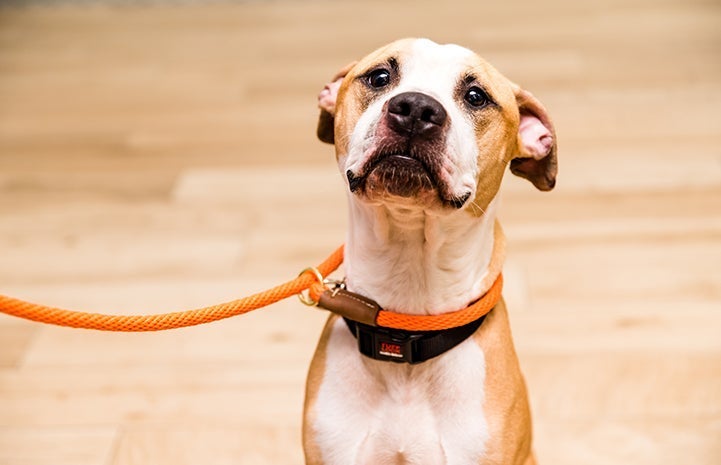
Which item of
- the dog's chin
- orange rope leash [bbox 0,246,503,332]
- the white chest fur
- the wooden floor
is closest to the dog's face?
the dog's chin

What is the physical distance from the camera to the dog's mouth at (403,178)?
1.39 m

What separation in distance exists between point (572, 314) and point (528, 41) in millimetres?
2036

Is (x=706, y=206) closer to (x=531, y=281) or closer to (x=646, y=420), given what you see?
(x=531, y=281)

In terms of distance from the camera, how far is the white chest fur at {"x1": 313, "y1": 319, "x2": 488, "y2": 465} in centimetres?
156

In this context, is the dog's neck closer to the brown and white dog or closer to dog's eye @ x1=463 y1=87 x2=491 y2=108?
the brown and white dog

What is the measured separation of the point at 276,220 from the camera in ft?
9.91

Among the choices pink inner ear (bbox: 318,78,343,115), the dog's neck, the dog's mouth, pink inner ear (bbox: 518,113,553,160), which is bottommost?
the dog's neck

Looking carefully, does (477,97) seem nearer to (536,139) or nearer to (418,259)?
(536,139)

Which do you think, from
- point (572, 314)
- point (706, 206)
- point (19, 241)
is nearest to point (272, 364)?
point (572, 314)

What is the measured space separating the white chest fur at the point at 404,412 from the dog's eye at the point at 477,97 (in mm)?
400

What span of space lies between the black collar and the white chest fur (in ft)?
0.07

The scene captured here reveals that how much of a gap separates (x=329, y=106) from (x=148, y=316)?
19.0 inches

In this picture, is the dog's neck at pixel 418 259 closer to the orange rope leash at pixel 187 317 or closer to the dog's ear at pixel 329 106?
the orange rope leash at pixel 187 317

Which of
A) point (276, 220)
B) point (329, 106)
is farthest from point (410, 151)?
point (276, 220)
